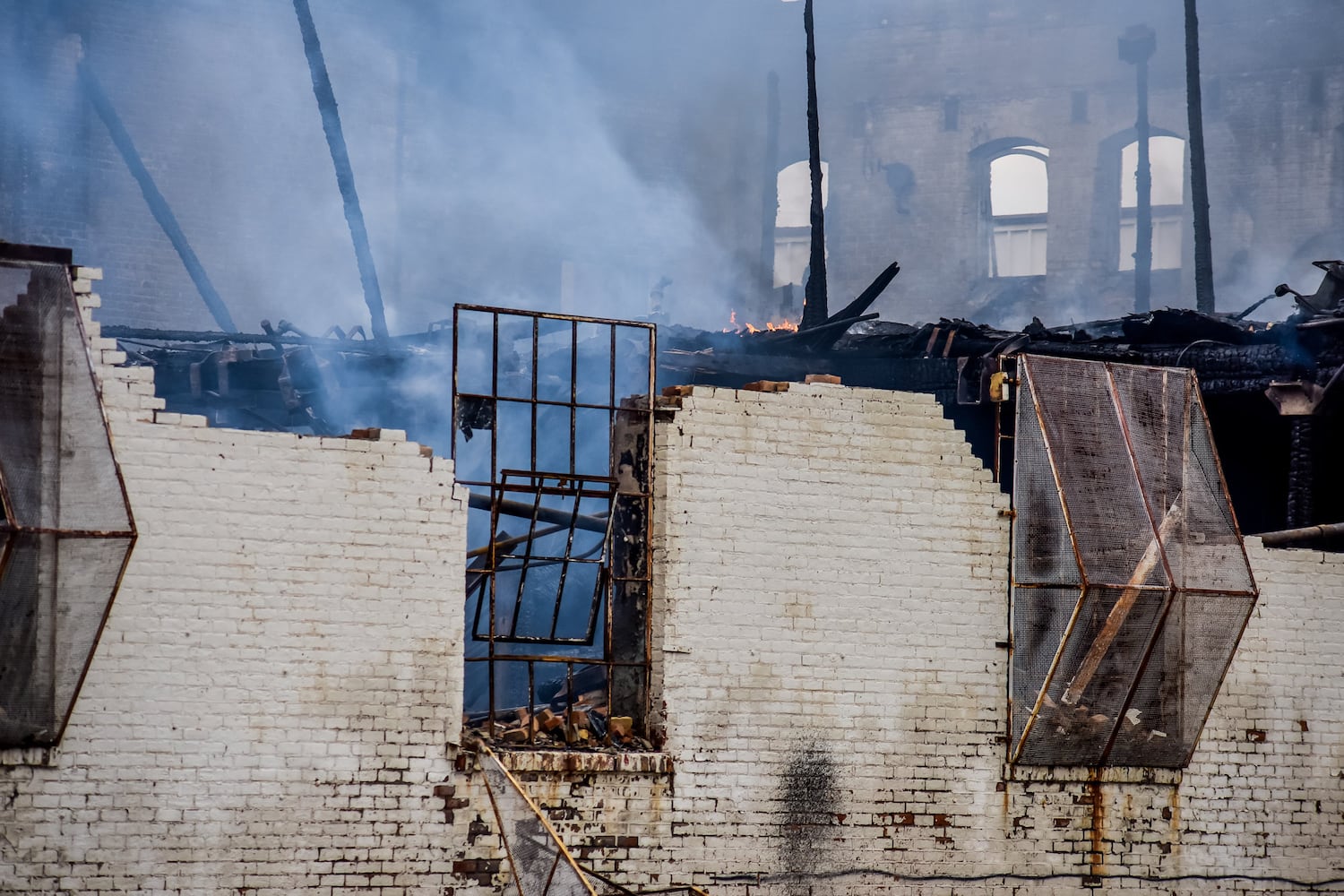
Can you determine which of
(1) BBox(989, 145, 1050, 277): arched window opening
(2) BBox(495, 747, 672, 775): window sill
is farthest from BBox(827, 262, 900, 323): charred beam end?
(1) BBox(989, 145, 1050, 277): arched window opening

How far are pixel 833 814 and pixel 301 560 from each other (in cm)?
436

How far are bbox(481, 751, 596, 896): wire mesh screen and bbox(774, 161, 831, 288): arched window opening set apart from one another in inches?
872

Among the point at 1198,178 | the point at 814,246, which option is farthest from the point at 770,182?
the point at 814,246

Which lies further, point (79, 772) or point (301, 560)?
point (301, 560)

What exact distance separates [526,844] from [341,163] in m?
13.0

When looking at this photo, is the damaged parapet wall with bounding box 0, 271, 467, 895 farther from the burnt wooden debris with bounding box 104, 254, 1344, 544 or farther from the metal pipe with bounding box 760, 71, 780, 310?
the metal pipe with bounding box 760, 71, 780, 310

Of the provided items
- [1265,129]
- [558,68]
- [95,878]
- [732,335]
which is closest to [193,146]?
[558,68]

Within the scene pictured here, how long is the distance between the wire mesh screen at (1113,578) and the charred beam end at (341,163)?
10205 mm

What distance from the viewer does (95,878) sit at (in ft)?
30.6

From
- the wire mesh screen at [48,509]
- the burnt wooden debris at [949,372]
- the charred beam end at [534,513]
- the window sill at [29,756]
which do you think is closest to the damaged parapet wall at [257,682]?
the window sill at [29,756]

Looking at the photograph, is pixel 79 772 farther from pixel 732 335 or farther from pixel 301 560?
pixel 732 335

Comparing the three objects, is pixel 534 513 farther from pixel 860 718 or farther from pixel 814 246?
pixel 814 246

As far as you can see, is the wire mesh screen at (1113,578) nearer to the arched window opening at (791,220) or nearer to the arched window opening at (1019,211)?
the arched window opening at (1019,211)

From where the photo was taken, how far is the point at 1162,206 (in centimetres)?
2980
